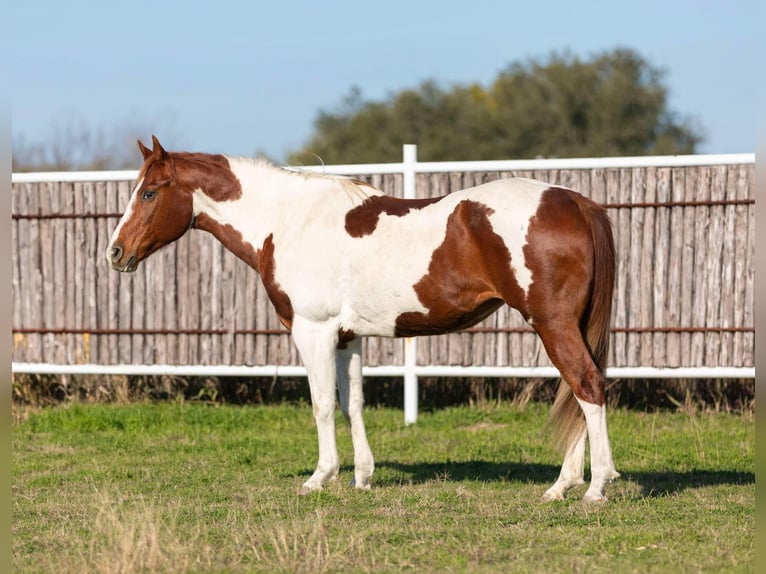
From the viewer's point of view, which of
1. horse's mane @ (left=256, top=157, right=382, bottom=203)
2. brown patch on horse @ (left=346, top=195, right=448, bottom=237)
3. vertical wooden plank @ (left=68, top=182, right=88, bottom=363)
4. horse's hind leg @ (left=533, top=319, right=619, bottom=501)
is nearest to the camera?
horse's hind leg @ (left=533, top=319, right=619, bottom=501)

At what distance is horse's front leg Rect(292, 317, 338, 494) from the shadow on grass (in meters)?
0.51

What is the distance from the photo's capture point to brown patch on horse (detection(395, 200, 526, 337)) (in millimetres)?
6277

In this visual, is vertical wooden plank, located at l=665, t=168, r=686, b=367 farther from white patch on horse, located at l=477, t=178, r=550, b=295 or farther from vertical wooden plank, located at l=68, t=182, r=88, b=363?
vertical wooden plank, located at l=68, t=182, r=88, b=363

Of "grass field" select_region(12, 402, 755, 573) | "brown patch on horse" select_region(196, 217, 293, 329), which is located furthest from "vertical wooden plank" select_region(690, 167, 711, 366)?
"brown patch on horse" select_region(196, 217, 293, 329)

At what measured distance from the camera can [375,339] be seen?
410 inches

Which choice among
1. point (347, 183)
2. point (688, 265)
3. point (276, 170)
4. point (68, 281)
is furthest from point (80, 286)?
point (688, 265)

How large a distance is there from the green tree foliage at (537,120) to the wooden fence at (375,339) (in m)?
27.1

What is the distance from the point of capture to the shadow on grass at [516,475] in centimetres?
719

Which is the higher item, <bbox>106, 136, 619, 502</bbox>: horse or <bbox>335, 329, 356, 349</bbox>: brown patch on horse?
<bbox>106, 136, 619, 502</bbox>: horse

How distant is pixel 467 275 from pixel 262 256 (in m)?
1.42

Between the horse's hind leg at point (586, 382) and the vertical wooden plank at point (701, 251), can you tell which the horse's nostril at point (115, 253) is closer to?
the horse's hind leg at point (586, 382)

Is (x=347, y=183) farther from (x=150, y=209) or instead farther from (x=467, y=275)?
(x=150, y=209)

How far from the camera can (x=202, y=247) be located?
35.5ft

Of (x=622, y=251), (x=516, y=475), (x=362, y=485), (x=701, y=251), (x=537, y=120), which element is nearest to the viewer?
(x=362, y=485)
